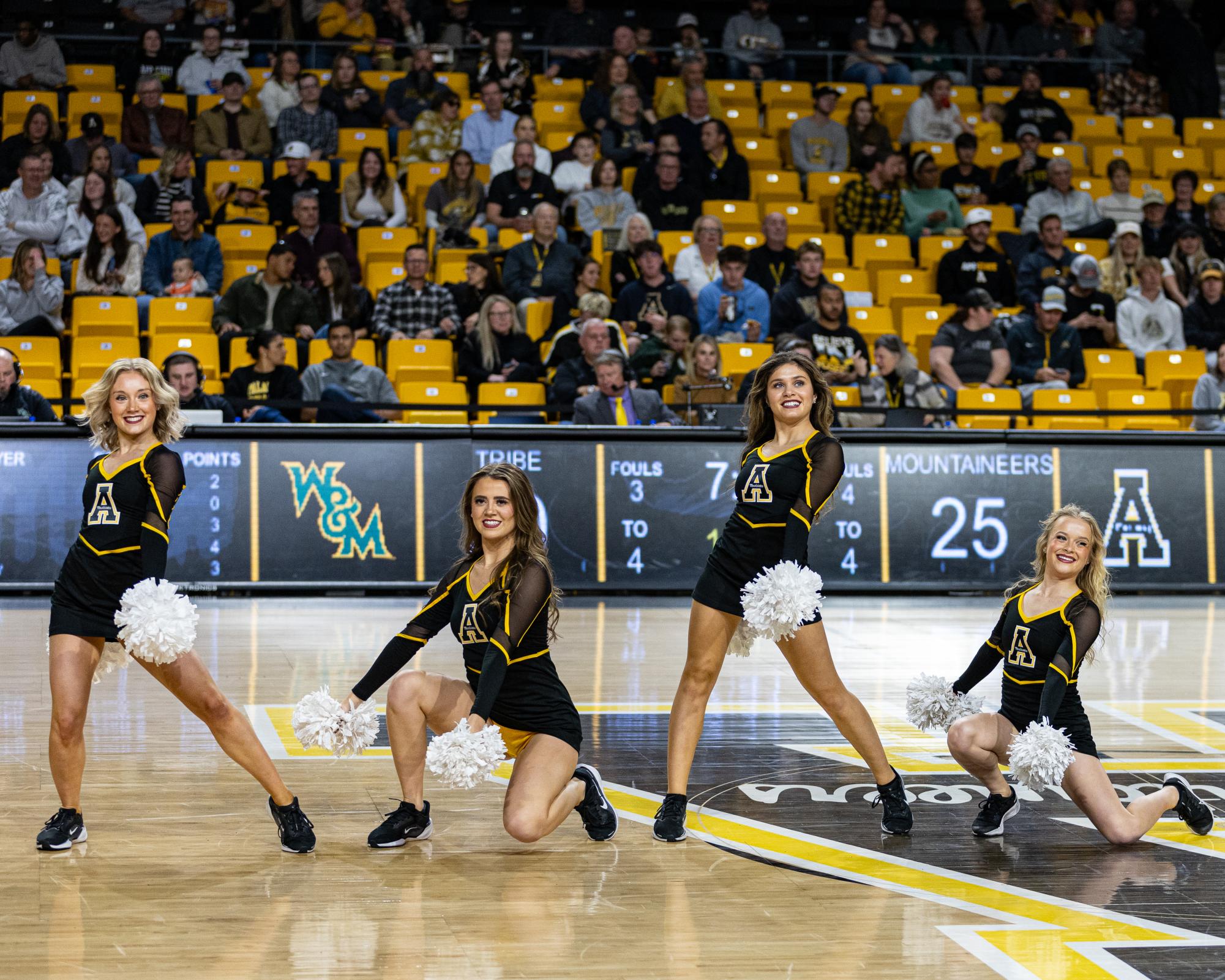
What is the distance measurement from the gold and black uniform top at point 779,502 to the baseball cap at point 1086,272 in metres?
11.0

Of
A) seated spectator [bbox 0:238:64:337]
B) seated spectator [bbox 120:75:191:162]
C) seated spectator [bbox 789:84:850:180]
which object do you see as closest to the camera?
seated spectator [bbox 0:238:64:337]

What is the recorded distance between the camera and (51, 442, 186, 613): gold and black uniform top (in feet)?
16.5

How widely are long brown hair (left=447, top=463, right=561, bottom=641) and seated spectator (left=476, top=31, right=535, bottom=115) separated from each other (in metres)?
12.4

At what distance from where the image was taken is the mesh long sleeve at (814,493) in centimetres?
536

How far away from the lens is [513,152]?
15.6 m

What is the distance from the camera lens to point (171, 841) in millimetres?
5129

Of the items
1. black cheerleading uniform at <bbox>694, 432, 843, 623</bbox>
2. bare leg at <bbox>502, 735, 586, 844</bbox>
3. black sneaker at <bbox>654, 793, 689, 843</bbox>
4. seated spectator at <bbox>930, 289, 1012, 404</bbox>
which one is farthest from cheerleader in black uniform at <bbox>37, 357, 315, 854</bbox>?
seated spectator at <bbox>930, 289, 1012, 404</bbox>

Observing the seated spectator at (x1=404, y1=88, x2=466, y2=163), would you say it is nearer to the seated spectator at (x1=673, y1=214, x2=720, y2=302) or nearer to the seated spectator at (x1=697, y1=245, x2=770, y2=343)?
the seated spectator at (x1=673, y1=214, x2=720, y2=302)

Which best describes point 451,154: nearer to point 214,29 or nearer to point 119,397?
point 214,29

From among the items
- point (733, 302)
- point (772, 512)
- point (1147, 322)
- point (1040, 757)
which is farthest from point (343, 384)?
point (1040, 757)

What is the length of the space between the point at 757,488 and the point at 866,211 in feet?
38.0

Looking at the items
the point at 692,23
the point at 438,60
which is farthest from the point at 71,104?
the point at 692,23

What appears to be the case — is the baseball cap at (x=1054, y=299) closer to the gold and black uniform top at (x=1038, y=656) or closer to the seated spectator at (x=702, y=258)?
the seated spectator at (x=702, y=258)

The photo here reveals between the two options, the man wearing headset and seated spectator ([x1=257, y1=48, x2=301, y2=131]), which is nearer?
the man wearing headset
